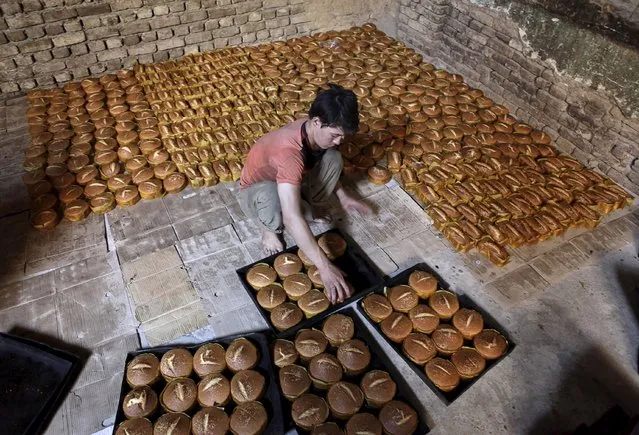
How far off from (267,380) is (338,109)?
174 centimetres

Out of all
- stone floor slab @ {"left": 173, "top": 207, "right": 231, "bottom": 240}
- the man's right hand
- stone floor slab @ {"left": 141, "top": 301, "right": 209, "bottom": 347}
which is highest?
the man's right hand

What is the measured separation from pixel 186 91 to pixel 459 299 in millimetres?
4187

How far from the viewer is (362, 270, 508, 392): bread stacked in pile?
8.57 ft

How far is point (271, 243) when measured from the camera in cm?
348

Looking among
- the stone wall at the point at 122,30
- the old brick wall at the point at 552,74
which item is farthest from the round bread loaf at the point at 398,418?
the stone wall at the point at 122,30

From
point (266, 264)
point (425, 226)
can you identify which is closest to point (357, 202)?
point (425, 226)

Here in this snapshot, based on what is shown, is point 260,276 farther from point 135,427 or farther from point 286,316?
point 135,427

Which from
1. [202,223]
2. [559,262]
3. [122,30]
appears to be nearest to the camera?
[559,262]

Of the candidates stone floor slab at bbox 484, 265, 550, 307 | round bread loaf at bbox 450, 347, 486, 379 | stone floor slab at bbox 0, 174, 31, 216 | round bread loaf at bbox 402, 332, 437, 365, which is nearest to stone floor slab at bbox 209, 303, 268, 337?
round bread loaf at bbox 402, 332, 437, 365

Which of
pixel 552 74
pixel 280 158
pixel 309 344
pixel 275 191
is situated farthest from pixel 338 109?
pixel 552 74

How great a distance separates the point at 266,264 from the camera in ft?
10.4

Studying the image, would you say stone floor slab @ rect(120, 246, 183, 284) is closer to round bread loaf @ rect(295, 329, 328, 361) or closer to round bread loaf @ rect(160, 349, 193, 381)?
round bread loaf @ rect(160, 349, 193, 381)

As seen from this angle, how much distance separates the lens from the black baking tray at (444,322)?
252 cm

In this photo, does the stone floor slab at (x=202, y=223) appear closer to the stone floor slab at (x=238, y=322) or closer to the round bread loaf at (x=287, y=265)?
the round bread loaf at (x=287, y=265)
